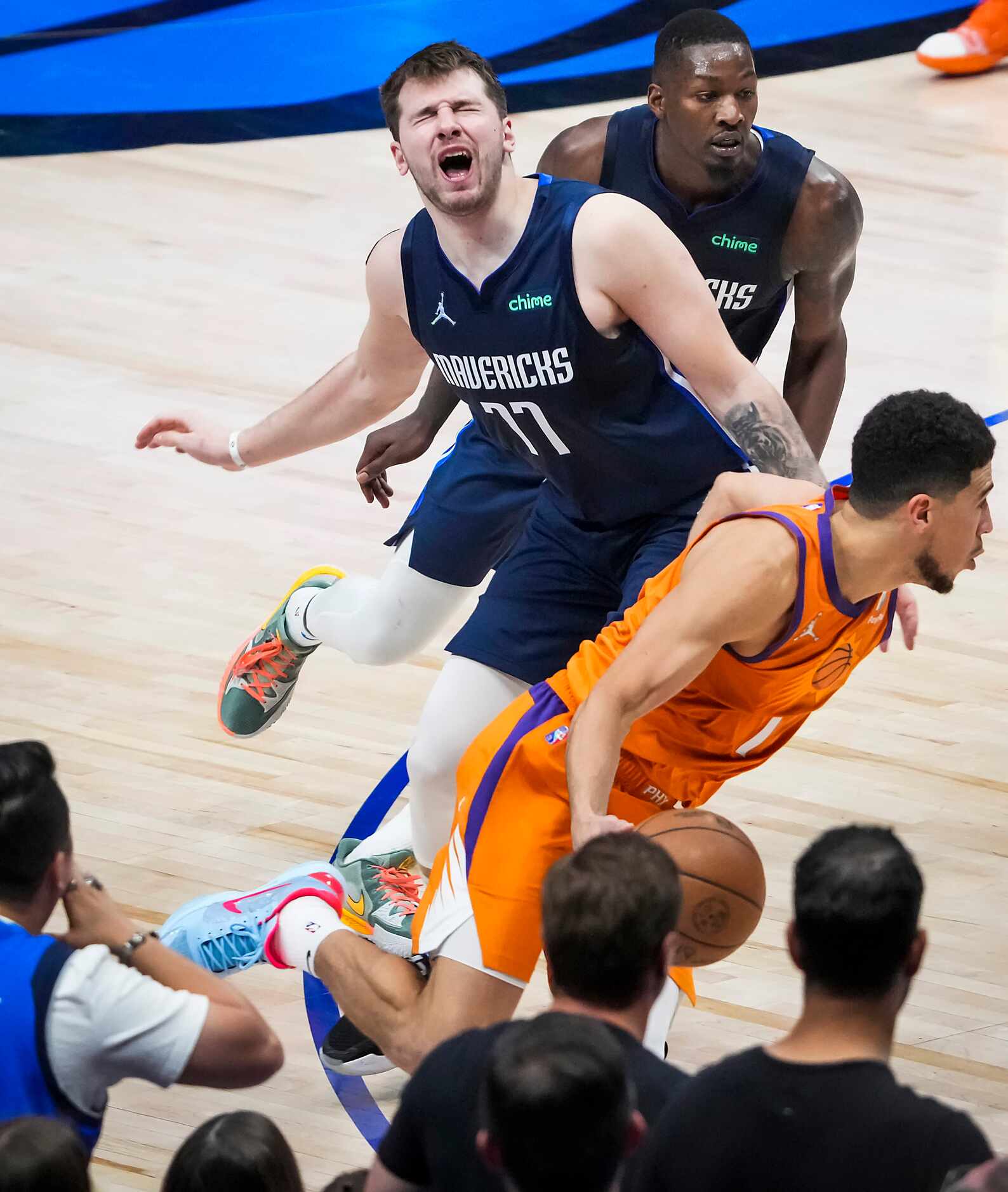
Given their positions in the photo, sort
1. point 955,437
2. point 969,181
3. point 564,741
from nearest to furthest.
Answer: point 955,437 < point 564,741 < point 969,181

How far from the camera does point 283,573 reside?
599 centimetres

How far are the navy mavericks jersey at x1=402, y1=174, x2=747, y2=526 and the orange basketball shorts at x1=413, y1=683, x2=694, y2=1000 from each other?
1.88 ft

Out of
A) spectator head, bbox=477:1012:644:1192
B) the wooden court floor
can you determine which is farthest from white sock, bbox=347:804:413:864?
spectator head, bbox=477:1012:644:1192

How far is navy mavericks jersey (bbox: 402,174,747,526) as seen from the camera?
12.3 feet

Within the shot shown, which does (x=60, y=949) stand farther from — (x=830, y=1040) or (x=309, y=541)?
(x=309, y=541)

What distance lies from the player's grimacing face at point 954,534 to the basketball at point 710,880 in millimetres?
522

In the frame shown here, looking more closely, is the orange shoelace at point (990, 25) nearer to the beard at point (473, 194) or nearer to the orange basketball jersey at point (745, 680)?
the beard at point (473, 194)

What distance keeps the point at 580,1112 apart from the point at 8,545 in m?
4.52

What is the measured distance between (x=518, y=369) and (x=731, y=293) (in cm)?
107

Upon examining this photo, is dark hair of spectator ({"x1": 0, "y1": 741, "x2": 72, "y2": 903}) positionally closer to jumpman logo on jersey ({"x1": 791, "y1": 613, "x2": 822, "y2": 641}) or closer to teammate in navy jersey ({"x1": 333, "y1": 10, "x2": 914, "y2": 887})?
jumpman logo on jersey ({"x1": 791, "y1": 613, "x2": 822, "y2": 641})

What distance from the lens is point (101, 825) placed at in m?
4.53

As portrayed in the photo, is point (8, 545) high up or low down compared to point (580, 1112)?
down

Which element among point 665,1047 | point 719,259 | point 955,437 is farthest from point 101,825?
point 955,437

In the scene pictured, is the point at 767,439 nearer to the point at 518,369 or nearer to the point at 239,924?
the point at 518,369
